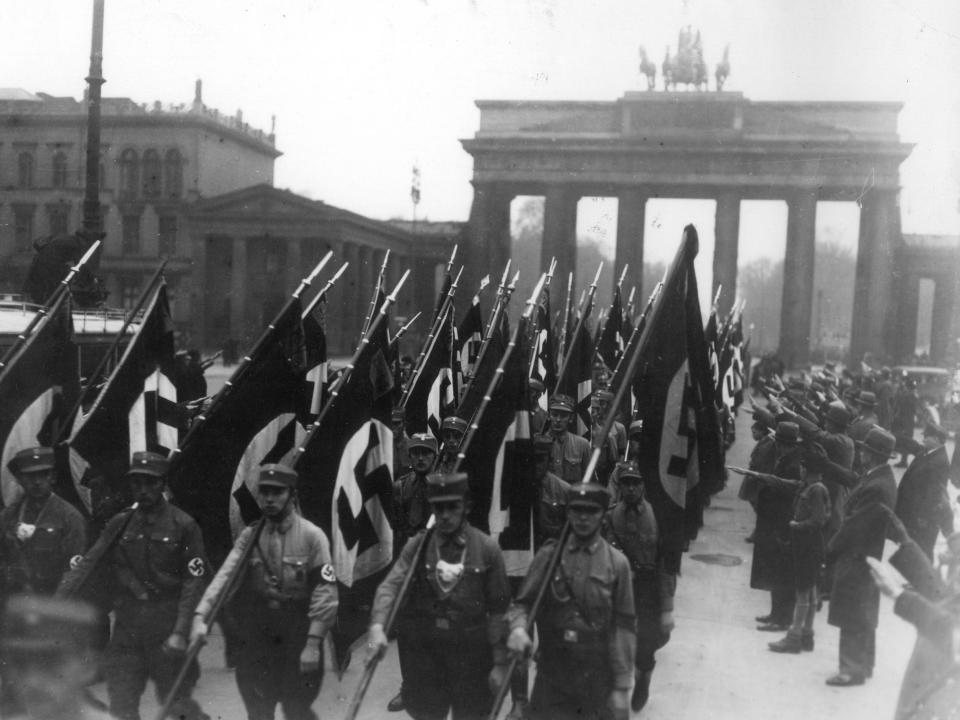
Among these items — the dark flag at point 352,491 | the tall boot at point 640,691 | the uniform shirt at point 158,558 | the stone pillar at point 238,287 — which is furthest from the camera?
the stone pillar at point 238,287

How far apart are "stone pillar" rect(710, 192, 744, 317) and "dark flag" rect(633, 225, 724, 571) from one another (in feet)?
134

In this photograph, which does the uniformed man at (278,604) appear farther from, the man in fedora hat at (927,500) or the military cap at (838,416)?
the military cap at (838,416)

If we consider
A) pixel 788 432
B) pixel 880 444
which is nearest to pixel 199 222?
pixel 788 432

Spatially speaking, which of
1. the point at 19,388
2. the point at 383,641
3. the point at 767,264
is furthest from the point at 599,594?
the point at 767,264

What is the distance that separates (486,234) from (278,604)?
45.5m

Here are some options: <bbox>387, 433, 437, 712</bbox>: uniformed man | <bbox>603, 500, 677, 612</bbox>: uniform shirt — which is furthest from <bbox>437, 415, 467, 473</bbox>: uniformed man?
<bbox>603, 500, 677, 612</bbox>: uniform shirt

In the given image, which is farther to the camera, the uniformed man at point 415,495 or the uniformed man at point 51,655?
the uniformed man at point 415,495

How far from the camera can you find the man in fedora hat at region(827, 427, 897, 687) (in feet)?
23.8

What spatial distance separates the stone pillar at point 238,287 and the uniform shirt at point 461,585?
49944mm

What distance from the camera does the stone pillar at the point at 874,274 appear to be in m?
46.2

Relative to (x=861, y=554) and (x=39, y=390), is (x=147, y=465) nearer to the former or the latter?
(x=39, y=390)

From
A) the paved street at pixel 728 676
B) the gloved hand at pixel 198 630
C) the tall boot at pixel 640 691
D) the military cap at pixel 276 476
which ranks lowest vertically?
the paved street at pixel 728 676

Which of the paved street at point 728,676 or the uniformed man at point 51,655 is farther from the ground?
the uniformed man at point 51,655

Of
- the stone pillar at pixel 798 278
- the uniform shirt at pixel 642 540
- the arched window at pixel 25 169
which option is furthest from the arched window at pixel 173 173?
the uniform shirt at pixel 642 540
